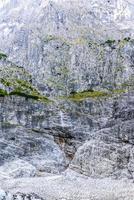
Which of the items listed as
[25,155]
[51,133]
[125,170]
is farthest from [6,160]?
[125,170]

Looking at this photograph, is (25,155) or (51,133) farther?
(51,133)

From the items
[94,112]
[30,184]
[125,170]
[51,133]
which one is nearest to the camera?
[30,184]

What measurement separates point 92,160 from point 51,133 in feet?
94.6

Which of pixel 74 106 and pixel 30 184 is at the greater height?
pixel 74 106

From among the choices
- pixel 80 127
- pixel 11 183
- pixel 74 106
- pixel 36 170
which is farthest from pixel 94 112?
pixel 11 183

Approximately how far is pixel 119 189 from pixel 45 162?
3358 centimetres

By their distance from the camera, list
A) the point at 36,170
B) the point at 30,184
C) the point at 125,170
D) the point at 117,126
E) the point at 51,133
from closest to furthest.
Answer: the point at 30,184 → the point at 125,170 → the point at 36,170 → the point at 117,126 → the point at 51,133

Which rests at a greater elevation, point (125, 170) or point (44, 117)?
point (44, 117)

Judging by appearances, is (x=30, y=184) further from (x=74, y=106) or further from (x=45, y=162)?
(x=74, y=106)

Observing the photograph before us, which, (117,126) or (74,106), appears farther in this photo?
(74,106)

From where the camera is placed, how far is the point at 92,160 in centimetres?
8969

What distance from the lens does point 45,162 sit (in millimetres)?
100750

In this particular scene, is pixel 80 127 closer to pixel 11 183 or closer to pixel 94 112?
pixel 94 112

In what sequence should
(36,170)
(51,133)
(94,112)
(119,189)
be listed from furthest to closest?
1. (94,112)
2. (51,133)
3. (36,170)
4. (119,189)
